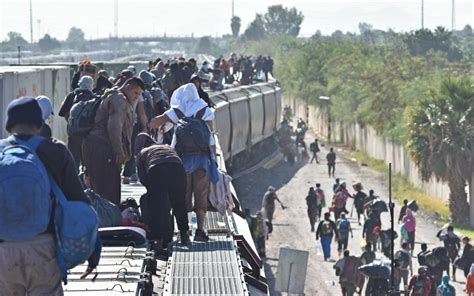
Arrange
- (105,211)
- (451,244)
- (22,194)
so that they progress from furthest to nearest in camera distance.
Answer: (451,244)
(105,211)
(22,194)

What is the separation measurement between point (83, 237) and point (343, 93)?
6635 cm

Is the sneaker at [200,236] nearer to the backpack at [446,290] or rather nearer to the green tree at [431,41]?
the backpack at [446,290]

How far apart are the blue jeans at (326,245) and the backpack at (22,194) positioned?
22.9 metres

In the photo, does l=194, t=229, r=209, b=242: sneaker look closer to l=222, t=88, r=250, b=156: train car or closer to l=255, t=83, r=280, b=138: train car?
l=222, t=88, r=250, b=156: train car

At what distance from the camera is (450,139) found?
42.8 meters

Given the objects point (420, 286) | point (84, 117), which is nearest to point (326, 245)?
point (420, 286)

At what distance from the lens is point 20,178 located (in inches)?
266

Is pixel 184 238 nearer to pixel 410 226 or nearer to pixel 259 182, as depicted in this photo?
pixel 410 226

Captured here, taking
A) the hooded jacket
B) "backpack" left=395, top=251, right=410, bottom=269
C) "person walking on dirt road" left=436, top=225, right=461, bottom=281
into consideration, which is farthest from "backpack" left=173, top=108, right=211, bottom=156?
"person walking on dirt road" left=436, top=225, right=461, bottom=281

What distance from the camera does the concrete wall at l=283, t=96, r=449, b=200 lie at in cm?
4701

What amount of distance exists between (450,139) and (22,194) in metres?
36.8

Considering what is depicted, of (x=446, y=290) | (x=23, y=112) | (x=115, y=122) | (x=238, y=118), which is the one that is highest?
(x=23, y=112)

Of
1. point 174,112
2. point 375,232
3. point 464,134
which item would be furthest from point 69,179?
point 464,134

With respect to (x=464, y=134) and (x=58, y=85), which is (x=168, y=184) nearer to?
(x=58, y=85)
